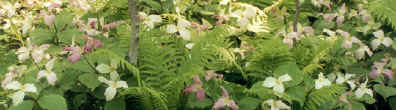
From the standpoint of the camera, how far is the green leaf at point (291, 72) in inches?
58.9

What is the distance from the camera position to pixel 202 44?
1575 millimetres

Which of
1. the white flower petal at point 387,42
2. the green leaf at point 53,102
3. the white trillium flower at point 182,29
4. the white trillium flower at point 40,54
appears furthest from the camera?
the white flower petal at point 387,42

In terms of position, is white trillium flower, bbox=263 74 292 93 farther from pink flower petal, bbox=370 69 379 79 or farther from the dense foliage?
pink flower petal, bbox=370 69 379 79

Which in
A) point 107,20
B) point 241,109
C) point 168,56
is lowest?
point 241,109

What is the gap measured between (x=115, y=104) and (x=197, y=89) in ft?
1.02

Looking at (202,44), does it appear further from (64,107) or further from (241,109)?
(64,107)

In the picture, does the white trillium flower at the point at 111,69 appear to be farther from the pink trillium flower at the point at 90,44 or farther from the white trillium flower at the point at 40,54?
the white trillium flower at the point at 40,54

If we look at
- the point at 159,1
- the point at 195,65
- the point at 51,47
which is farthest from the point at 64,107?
the point at 159,1

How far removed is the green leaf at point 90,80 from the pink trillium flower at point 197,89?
0.32 meters

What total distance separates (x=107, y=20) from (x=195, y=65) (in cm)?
75

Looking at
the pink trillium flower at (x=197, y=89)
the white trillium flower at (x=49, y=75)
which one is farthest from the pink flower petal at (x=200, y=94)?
the white trillium flower at (x=49, y=75)

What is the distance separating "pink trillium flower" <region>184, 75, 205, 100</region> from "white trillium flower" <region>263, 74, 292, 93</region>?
0.86 feet

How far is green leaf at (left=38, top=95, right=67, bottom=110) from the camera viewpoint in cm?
130

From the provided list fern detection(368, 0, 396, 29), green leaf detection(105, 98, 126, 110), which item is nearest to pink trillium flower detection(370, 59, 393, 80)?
fern detection(368, 0, 396, 29)
